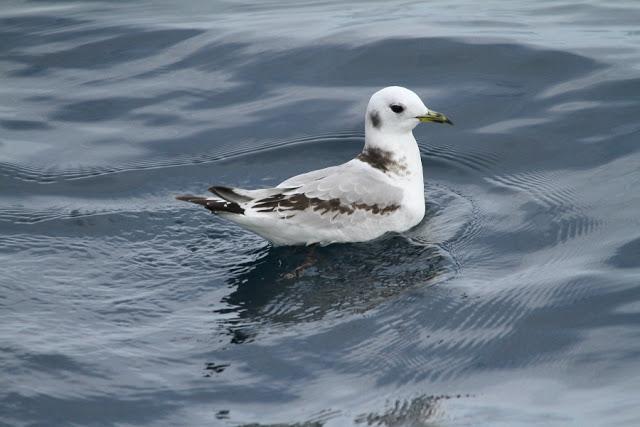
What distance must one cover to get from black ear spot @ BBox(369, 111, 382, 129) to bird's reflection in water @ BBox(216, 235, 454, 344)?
4.01 ft

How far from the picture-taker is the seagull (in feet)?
31.3

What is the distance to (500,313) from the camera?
8.41m

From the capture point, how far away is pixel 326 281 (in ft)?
30.0

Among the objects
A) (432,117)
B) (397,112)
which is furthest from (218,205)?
(432,117)

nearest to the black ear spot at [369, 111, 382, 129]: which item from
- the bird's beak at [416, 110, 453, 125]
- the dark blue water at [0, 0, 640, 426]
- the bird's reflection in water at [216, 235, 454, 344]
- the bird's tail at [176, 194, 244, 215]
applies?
the bird's beak at [416, 110, 453, 125]

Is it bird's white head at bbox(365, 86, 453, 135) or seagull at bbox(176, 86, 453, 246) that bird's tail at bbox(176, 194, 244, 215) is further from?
bird's white head at bbox(365, 86, 453, 135)

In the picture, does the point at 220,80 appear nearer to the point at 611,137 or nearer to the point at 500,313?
the point at 611,137

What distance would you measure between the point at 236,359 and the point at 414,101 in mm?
3766

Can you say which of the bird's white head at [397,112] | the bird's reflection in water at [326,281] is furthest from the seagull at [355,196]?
the bird's reflection in water at [326,281]

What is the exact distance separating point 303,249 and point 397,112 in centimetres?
169

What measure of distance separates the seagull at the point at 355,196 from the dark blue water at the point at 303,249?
0.23 meters

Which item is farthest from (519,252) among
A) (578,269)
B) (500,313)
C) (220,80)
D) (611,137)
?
(220,80)

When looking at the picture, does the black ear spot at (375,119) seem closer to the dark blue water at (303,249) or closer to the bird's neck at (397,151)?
the bird's neck at (397,151)

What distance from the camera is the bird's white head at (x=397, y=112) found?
10484 millimetres
